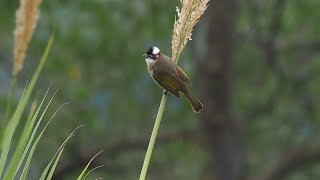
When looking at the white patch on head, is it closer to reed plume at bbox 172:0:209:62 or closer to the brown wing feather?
the brown wing feather

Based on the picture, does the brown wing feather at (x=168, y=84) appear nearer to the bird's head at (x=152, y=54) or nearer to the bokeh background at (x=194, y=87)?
the bird's head at (x=152, y=54)

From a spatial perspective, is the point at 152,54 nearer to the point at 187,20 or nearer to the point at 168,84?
the point at 168,84

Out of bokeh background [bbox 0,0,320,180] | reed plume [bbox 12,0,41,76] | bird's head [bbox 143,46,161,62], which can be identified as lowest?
bokeh background [bbox 0,0,320,180]

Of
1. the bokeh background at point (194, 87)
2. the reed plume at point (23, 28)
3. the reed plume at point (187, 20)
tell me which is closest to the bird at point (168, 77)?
the reed plume at point (187, 20)

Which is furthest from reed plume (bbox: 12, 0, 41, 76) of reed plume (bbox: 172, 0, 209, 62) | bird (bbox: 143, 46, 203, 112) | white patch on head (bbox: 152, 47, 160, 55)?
white patch on head (bbox: 152, 47, 160, 55)

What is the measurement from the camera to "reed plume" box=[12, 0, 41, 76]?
1365 mm

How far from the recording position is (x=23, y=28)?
138 cm

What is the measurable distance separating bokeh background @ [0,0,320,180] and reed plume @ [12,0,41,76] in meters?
8.88

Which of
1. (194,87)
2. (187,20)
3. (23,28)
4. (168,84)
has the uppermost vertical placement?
(23,28)

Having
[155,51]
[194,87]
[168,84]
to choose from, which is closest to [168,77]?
[168,84]

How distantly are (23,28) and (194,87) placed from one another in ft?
35.3

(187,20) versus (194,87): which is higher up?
(187,20)

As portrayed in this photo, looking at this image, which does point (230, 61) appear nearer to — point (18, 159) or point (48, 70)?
point (48, 70)

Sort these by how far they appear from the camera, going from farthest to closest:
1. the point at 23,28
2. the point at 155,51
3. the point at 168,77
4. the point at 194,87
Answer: the point at 194,87, the point at 155,51, the point at 168,77, the point at 23,28
